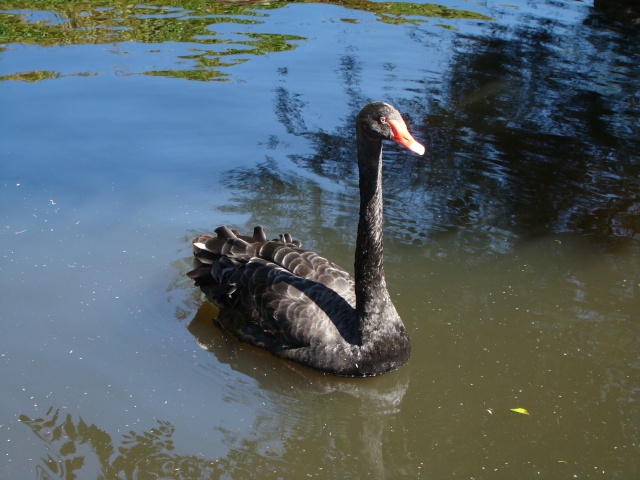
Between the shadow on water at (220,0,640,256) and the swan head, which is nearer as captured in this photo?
the swan head

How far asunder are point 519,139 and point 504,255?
229cm

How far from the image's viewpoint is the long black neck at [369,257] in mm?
4856

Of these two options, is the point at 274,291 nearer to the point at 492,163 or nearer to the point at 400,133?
the point at 400,133

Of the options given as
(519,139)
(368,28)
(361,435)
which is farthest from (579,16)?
(361,435)

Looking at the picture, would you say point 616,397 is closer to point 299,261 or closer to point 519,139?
point 299,261

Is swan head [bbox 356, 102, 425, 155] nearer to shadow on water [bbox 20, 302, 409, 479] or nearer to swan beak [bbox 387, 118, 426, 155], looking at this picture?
swan beak [bbox 387, 118, 426, 155]

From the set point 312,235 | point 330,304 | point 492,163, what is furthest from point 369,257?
point 492,163

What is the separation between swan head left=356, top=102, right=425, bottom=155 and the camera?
4.43 meters

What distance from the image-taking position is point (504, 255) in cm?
612

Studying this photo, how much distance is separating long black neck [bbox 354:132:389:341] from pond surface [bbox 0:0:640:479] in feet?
1.49

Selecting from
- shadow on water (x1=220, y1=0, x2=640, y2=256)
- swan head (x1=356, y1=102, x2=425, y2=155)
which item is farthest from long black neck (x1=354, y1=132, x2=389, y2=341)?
shadow on water (x1=220, y1=0, x2=640, y2=256)

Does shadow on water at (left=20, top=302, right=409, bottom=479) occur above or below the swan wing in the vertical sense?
below

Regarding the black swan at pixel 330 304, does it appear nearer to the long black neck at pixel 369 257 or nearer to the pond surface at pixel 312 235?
the long black neck at pixel 369 257

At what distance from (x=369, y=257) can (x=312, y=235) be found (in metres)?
1.44
